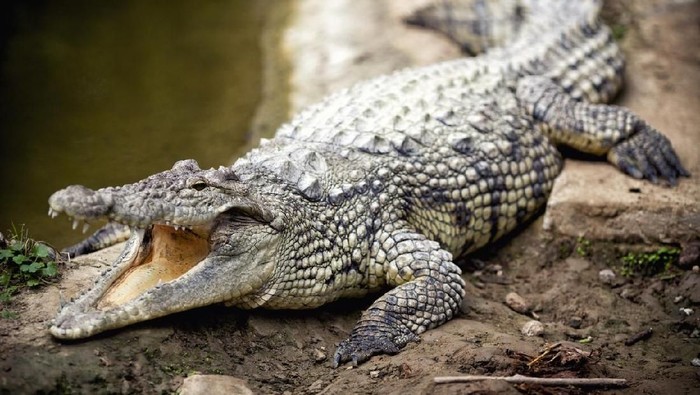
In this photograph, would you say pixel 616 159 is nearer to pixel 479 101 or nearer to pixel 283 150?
pixel 479 101

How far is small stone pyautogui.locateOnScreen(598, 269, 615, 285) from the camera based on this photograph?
197 inches

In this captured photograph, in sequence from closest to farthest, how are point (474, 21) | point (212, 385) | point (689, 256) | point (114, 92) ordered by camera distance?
1. point (212, 385)
2. point (689, 256)
3. point (114, 92)
4. point (474, 21)

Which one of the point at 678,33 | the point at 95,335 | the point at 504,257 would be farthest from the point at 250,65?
the point at 95,335

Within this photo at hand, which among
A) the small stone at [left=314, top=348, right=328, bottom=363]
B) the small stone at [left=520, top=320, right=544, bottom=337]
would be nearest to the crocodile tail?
the small stone at [left=520, top=320, right=544, bottom=337]

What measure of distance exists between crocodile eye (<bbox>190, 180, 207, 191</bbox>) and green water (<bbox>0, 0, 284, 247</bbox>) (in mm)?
1808

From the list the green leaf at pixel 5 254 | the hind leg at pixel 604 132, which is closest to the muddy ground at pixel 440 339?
the green leaf at pixel 5 254

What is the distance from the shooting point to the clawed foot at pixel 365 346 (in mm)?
3908

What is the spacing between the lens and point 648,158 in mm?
5625

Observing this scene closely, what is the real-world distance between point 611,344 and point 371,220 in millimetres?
1522

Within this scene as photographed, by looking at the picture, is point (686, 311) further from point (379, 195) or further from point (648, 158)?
Answer: point (379, 195)

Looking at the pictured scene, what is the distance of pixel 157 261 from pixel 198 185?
43 centimetres

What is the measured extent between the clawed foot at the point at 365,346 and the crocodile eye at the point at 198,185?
3.57 feet

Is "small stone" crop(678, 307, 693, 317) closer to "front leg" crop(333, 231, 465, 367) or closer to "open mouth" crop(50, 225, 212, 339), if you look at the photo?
"front leg" crop(333, 231, 465, 367)

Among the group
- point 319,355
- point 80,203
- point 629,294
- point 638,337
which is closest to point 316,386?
point 319,355
